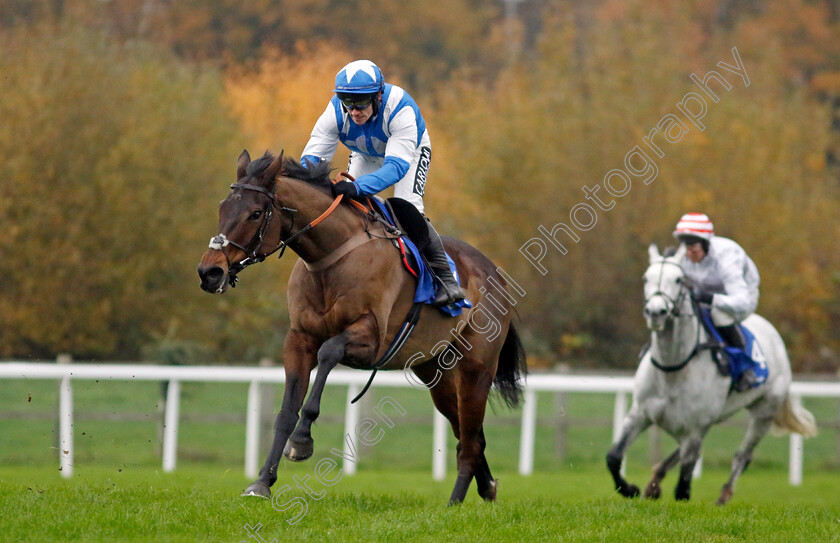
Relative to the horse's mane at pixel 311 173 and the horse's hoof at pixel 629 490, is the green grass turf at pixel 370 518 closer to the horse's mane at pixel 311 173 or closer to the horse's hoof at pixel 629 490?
the horse's hoof at pixel 629 490

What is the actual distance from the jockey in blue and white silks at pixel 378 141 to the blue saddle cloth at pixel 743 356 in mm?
2988

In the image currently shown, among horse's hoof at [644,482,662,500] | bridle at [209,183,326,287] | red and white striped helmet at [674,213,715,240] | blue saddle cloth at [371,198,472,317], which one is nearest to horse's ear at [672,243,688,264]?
red and white striped helmet at [674,213,715,240]

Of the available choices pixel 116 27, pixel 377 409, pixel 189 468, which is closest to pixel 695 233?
pixel 377 409

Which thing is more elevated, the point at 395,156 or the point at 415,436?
the point at 395,156

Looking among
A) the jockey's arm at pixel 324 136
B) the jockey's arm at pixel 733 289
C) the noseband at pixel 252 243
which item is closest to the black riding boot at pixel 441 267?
the jockey's arm at pixel 324 136

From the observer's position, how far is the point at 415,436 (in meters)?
15.0

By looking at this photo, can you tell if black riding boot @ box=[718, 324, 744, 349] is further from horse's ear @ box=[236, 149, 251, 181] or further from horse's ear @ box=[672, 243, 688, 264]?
horse's ear @ box=[236, 149, 251, 181]

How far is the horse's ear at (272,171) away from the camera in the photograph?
541 cm

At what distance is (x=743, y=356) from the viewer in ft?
27.8

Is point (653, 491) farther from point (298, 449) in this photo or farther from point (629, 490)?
point (298, 449)

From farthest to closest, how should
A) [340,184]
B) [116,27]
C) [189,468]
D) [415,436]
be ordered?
[116,27], [415,436], [189,468], [340,184]

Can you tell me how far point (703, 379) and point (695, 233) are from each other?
114cm

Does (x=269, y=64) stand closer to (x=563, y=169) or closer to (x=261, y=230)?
(x=563, y=169)

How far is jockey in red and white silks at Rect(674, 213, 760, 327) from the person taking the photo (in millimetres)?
8219
